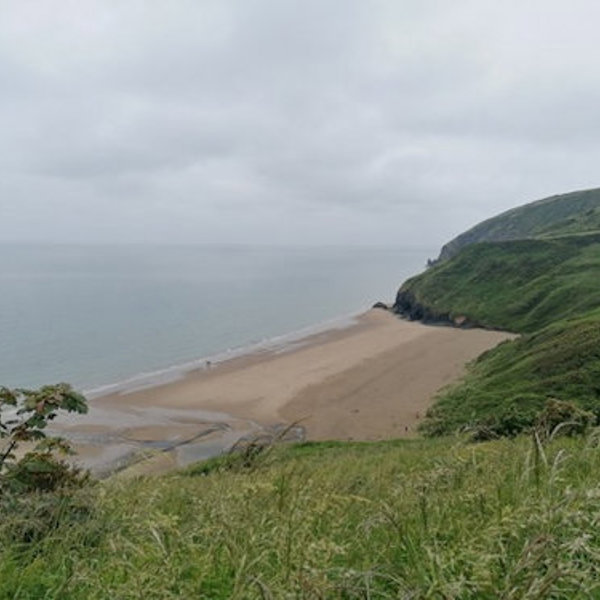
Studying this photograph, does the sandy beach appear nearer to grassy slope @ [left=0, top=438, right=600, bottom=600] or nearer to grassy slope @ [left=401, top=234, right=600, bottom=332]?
grassy slope @ [left=401, top=234, right=600, bottom=332]

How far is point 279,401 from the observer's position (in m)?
43.9

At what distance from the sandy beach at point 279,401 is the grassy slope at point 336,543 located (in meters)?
20.5

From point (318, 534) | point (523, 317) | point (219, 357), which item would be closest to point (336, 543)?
point (318, 534)

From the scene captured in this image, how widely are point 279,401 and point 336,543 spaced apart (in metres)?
40.8

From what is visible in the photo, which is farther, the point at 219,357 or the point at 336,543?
the point at 219,357

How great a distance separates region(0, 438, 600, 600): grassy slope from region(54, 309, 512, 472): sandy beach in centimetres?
2050

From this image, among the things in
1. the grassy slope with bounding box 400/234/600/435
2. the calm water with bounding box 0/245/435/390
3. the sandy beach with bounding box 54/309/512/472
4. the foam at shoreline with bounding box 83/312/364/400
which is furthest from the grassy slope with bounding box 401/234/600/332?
the calm water with bounding box 0/245/435/390

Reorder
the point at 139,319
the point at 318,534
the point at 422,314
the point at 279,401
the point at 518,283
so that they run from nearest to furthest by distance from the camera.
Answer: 1. the point at 318,534
2. the point at 279,401
3. the point at 518,283
4. the point at 422,314
5. the point at 139,319

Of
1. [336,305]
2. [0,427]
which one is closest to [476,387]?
[0,427]

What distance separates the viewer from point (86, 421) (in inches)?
1571

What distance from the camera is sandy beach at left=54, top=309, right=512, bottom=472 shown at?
3534cm

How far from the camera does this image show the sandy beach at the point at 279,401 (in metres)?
35.3

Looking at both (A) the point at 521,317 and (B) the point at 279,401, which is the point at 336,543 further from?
(A) the point at 521,317

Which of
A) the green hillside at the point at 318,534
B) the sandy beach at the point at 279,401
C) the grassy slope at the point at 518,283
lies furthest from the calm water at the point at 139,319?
the green hillside at the point at 318,534
